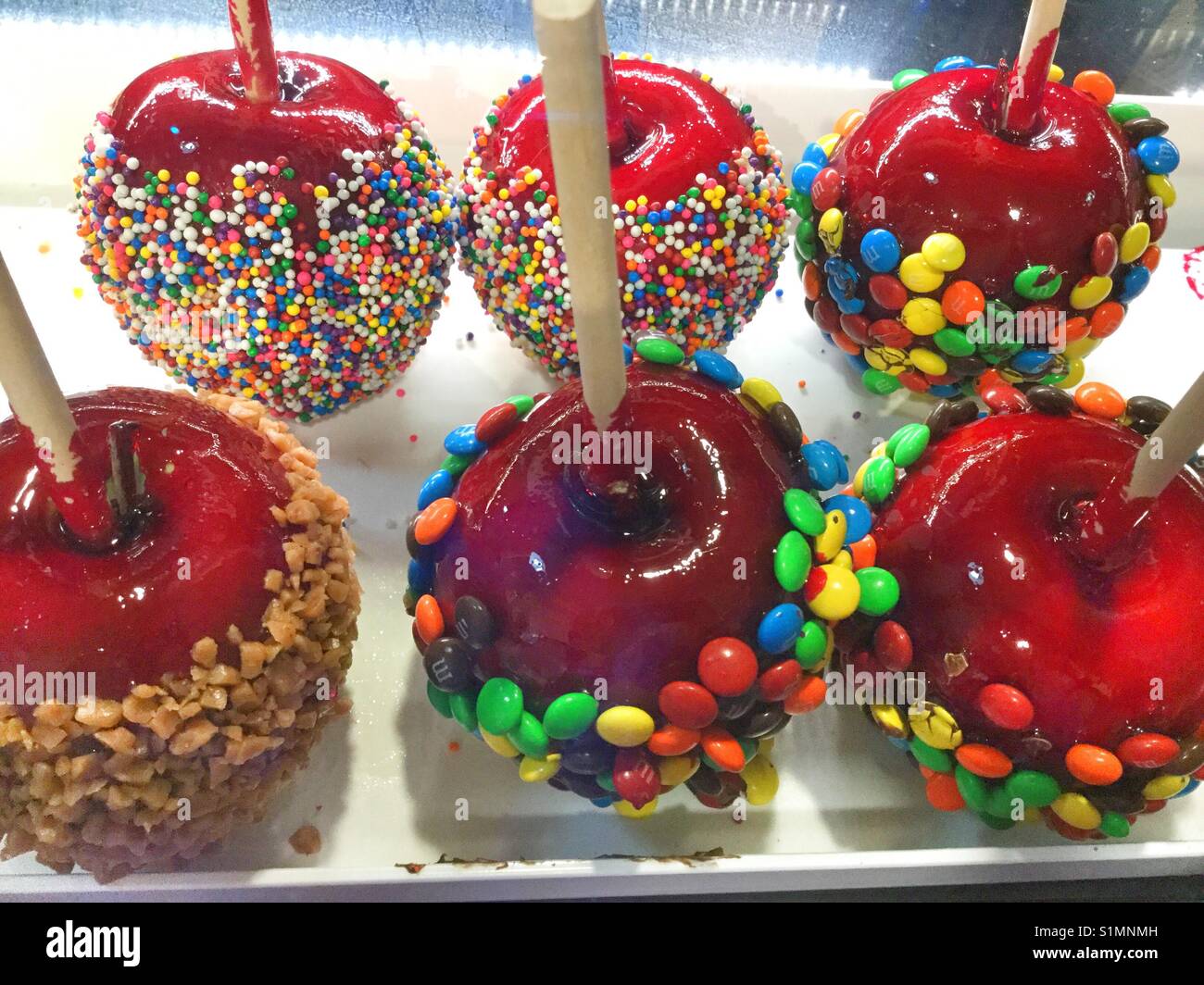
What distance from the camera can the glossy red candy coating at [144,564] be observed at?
0.81m

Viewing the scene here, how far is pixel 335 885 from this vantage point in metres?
0.97

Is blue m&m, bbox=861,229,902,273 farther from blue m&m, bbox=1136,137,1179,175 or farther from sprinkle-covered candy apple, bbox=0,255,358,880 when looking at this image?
sprinkle-covered candy apple, bbox=0,255,358,880

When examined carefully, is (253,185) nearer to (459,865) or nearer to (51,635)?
(51,635)

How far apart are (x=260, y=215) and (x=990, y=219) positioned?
0.75 meters

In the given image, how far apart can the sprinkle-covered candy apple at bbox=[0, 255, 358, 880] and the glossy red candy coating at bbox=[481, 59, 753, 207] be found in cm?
45

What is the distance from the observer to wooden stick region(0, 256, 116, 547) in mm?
671

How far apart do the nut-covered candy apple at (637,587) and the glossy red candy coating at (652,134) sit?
0.91 ft

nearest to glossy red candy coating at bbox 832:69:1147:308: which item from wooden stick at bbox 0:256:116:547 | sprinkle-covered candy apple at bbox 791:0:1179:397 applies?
sprinkle-covered candy apple at bbox 791:0:1179:397

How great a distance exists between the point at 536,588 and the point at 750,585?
0.18 meters

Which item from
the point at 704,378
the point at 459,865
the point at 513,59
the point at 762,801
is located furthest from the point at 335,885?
the point at 513,59
